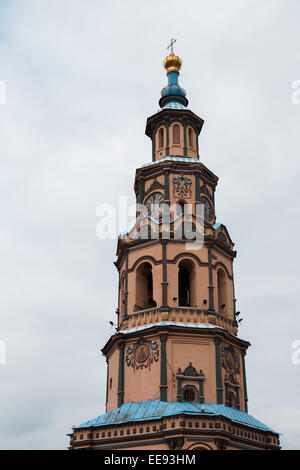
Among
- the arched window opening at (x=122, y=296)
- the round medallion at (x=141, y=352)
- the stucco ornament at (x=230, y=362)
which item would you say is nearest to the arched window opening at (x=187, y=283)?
the stucco ornament at (x=230, y=362)

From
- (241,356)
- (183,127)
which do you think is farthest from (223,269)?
(183,127)

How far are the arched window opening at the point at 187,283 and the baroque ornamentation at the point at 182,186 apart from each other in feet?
13.9

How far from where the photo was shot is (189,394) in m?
26.8

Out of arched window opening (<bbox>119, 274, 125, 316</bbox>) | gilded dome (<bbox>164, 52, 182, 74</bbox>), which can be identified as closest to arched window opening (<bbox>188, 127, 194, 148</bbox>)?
gilded dome (<bbox>164, 52, 182, 74</bbox>)

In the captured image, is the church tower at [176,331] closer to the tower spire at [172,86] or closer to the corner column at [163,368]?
the corner column at [163,368]

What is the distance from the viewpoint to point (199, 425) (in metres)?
24.0

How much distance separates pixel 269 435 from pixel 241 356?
4195mm

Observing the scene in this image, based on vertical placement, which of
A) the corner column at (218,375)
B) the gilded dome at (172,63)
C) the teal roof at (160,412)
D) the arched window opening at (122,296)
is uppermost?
the gilded dome at (172,63)

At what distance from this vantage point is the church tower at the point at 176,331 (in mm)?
25047

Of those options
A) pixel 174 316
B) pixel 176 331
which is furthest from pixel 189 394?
pixel 174 316

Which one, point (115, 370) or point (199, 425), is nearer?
point (199, 425)

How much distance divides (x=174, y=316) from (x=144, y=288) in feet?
10.5

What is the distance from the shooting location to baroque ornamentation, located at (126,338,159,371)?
2753cm
